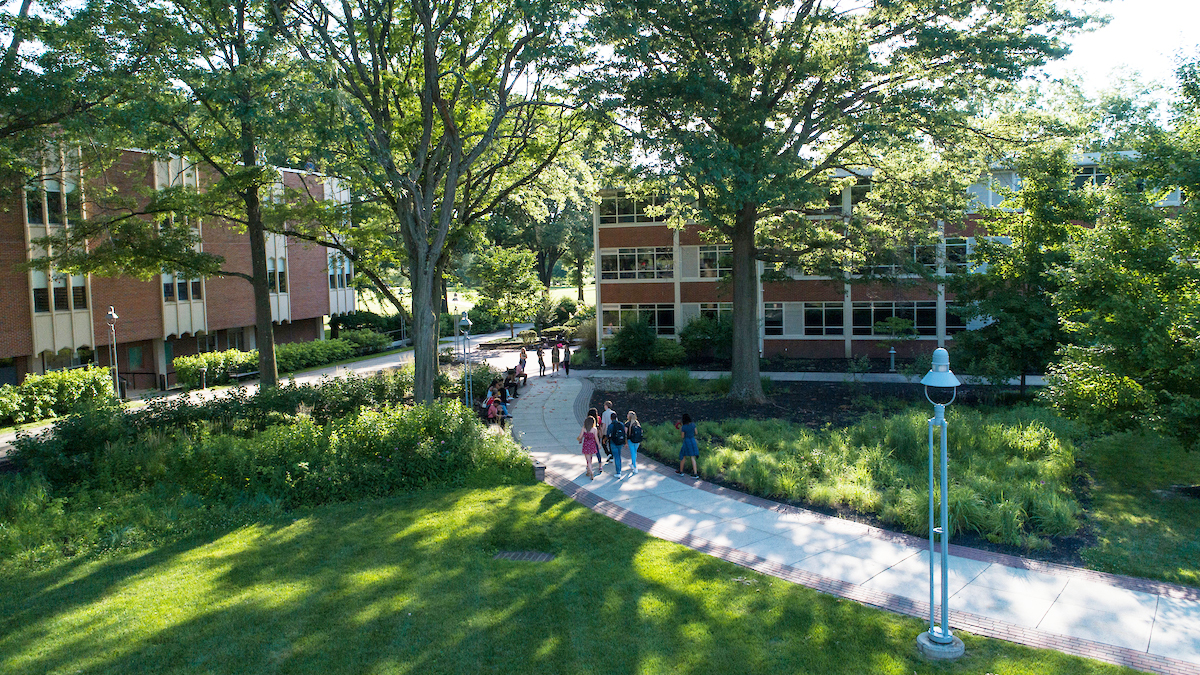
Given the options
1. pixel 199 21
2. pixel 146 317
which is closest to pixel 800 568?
pixel 199 21

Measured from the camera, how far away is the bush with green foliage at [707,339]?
33.1 metres

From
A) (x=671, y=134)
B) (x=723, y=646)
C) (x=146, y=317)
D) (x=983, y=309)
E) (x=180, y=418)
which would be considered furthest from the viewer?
(x=146, y=317)

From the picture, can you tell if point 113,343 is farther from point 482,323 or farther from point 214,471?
point 482,323

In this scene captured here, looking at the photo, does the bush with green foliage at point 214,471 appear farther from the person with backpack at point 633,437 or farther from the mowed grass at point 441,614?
the person with backpack at point 633,437

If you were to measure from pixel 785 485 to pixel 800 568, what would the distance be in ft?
11.6

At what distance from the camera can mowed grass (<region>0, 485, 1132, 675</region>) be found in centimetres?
736

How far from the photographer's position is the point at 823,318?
113 ft

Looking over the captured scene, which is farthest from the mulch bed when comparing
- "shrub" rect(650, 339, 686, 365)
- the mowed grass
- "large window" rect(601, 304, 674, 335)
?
the mowed grass

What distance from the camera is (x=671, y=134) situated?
721 inches

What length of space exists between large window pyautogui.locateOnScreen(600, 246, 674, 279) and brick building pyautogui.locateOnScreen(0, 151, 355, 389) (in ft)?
42.7

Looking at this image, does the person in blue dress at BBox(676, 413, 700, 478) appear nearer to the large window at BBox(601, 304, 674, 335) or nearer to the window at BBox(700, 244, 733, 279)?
the large window at BBox(601, 304, 674, 335)

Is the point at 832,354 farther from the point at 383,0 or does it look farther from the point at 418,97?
the point at 383,0

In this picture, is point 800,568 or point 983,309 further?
point 983,309

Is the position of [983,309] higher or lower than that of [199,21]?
lower
